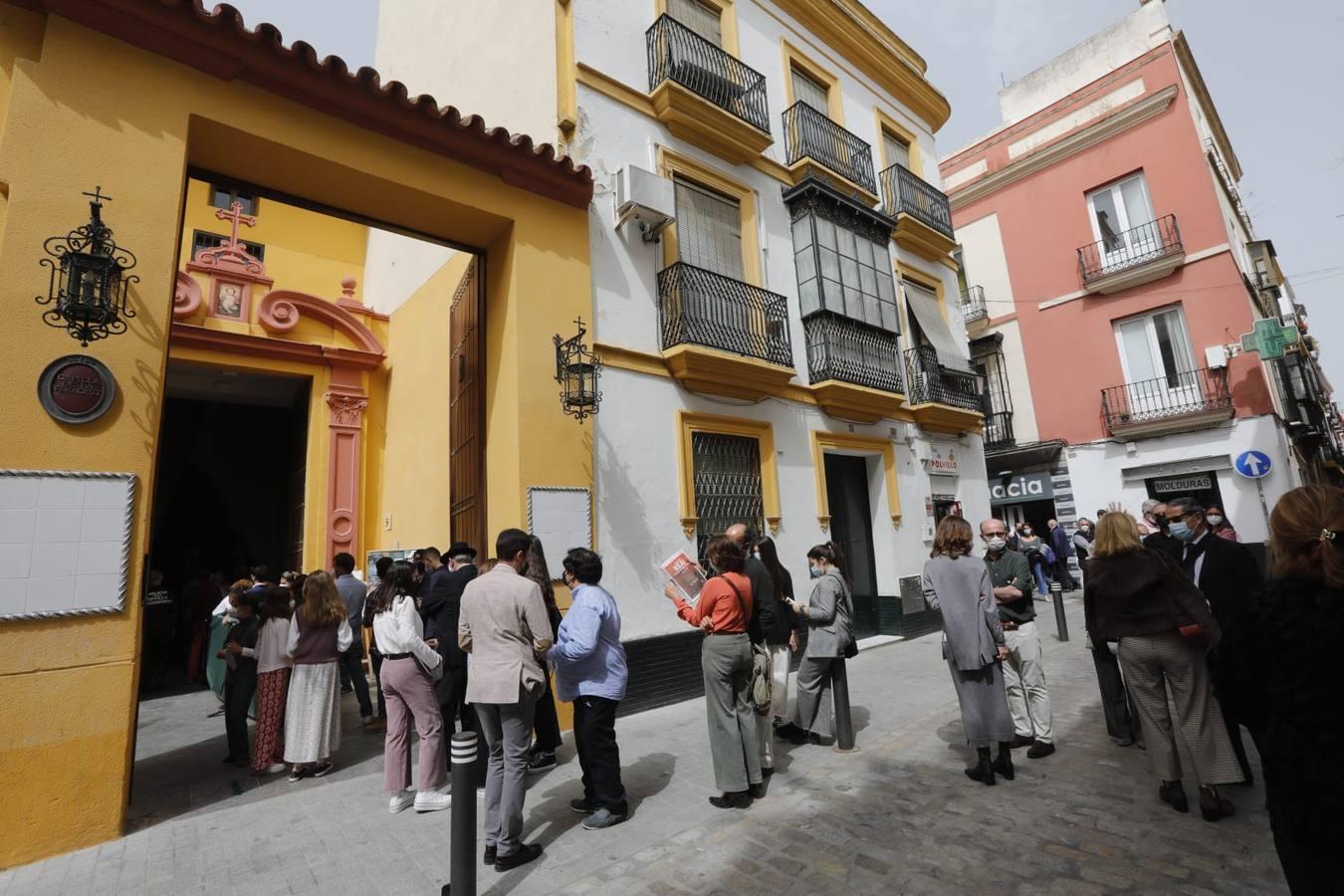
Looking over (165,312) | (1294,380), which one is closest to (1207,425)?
(1294,380)

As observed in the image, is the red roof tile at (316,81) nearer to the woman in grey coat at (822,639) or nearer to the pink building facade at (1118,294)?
the woman in grey coat at (822,639)

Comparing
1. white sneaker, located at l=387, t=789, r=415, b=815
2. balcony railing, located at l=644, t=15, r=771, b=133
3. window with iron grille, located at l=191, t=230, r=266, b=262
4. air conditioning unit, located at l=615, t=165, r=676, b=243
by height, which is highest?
balcony railing, located at l=644, t=15, r=771, b=133

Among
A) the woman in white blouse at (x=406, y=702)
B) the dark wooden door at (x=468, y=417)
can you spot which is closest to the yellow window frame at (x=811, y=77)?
the dark wooden door at (x=468, y=417)

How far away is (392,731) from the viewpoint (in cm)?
453

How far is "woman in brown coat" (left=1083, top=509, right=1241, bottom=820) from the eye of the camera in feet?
12.1

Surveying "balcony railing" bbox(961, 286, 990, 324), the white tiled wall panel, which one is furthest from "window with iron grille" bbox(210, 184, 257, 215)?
"balcony railing" bbox(961, 286, 990, 324)

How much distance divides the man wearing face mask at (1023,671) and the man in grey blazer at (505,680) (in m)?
3.43

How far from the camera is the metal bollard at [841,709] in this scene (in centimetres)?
506

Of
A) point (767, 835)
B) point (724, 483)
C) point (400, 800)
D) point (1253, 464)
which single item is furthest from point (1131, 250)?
point (400, 800)

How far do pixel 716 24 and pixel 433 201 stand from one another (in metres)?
5.90

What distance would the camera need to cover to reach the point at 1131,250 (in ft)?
49.9

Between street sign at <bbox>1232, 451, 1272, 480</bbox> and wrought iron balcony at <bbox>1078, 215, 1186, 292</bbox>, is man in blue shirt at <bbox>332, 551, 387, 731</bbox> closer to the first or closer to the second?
street sign at <bbox>1232, 451, 1272, 480</bbox>

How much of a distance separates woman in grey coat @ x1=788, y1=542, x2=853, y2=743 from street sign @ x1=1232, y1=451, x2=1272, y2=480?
A: 12859mm

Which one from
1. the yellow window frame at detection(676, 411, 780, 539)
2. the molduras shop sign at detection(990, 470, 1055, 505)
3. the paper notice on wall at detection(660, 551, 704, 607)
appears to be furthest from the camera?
the molduras shop sign at detection(990, 470, 1055, 505)
